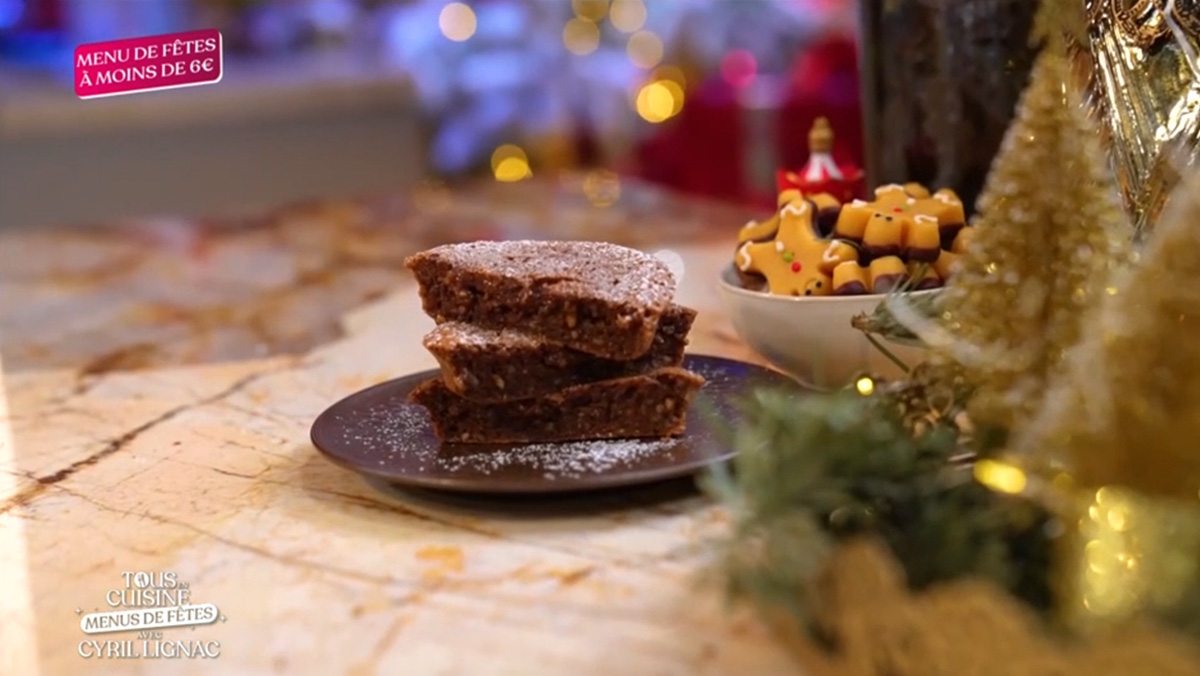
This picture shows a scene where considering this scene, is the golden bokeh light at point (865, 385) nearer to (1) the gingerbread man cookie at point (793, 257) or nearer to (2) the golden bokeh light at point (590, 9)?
(1) the gingerbread man cookie at point (793, 257)

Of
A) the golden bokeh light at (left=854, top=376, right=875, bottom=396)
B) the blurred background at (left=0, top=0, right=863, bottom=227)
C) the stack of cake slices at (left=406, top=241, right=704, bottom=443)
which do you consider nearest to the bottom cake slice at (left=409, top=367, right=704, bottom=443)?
the stack of cake slices at (left=406, top=241, right=704, bottom=443)

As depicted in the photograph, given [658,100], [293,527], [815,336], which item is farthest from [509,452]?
[658,100]

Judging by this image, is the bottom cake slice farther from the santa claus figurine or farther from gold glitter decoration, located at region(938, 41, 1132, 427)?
the santa claus figurine

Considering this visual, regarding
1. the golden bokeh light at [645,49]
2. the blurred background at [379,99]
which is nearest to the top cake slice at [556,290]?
the blurred background at [379,99]

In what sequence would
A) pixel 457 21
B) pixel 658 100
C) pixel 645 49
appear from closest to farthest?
1. pixel 658 100
2. pixel 645 49
3. pixel 457 21

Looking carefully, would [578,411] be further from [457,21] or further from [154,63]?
[457,21]

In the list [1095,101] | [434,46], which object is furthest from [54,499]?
[434,46]
